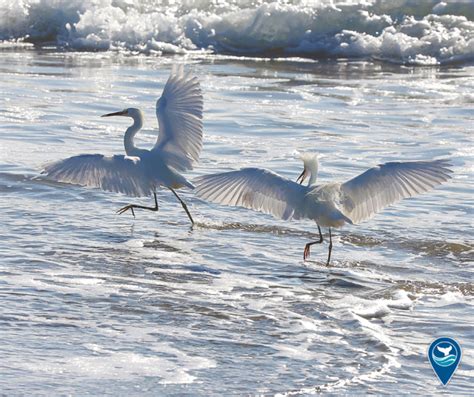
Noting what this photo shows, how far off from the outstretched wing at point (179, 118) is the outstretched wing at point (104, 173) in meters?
0.54

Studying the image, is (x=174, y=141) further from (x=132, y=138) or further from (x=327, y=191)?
(x=327, y=191)

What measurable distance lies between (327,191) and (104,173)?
1.56 metres

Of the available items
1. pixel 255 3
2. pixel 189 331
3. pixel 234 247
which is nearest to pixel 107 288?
pixel 189 331

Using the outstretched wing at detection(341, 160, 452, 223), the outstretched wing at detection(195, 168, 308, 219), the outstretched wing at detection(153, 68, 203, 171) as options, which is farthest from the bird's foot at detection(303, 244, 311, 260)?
the outstretched wing at detection(153, 68, 203, 171)

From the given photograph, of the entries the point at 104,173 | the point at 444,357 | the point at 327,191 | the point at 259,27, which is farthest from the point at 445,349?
the point at 259,27

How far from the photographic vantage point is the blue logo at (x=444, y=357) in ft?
17.2

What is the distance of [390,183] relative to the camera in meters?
7.68

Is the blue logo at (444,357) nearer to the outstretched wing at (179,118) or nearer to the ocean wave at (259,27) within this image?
the outstretched wing at (179,118)

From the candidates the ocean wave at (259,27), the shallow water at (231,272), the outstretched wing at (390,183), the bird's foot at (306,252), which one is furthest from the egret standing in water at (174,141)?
the ocean wave at (259,27)

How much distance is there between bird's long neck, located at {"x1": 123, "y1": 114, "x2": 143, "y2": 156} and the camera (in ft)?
30.0

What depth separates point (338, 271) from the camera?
7.52 m

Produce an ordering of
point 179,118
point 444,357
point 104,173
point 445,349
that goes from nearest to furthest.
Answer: point 444,357, point 445,349, point 104,173, point 179,118

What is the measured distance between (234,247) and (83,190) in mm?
2015

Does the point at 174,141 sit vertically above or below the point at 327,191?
above
